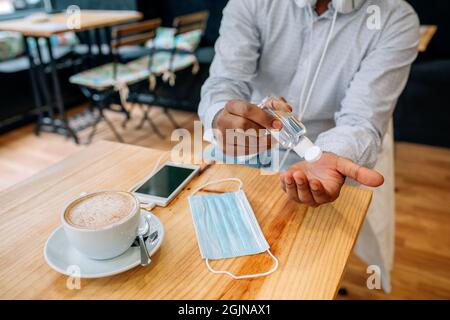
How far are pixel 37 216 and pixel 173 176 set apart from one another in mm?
256

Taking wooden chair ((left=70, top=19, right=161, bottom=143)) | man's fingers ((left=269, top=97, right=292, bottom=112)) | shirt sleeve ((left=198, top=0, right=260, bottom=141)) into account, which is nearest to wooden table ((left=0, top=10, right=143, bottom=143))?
wooden chair ((left=70, top=19, right=161, bottom=143))

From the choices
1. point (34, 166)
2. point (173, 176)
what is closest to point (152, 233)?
point (173, 176)

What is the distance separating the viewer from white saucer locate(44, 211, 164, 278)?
1.67ft

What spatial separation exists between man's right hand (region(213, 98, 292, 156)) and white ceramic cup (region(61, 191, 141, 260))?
0.31 meters

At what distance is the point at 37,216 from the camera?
0.64 metres

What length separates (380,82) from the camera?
960 mm

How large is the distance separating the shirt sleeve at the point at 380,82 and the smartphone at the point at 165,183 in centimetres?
32

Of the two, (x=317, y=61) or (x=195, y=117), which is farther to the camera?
(x=195, y=117)

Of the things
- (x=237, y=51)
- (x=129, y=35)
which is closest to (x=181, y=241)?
(x=237, y=51)

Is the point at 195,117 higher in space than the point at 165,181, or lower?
lower

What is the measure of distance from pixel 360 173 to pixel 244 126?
26 centimetres

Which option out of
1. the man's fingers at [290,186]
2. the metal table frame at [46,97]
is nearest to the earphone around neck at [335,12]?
the man's fingers at [290,186]

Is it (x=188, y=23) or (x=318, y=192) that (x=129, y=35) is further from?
(x=318, y=192)

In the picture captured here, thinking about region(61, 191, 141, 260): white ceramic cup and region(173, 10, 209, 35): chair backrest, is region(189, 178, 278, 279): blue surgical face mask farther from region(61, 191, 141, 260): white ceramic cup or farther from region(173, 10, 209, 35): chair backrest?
region(173, 10, 209, 35): chair backrest
